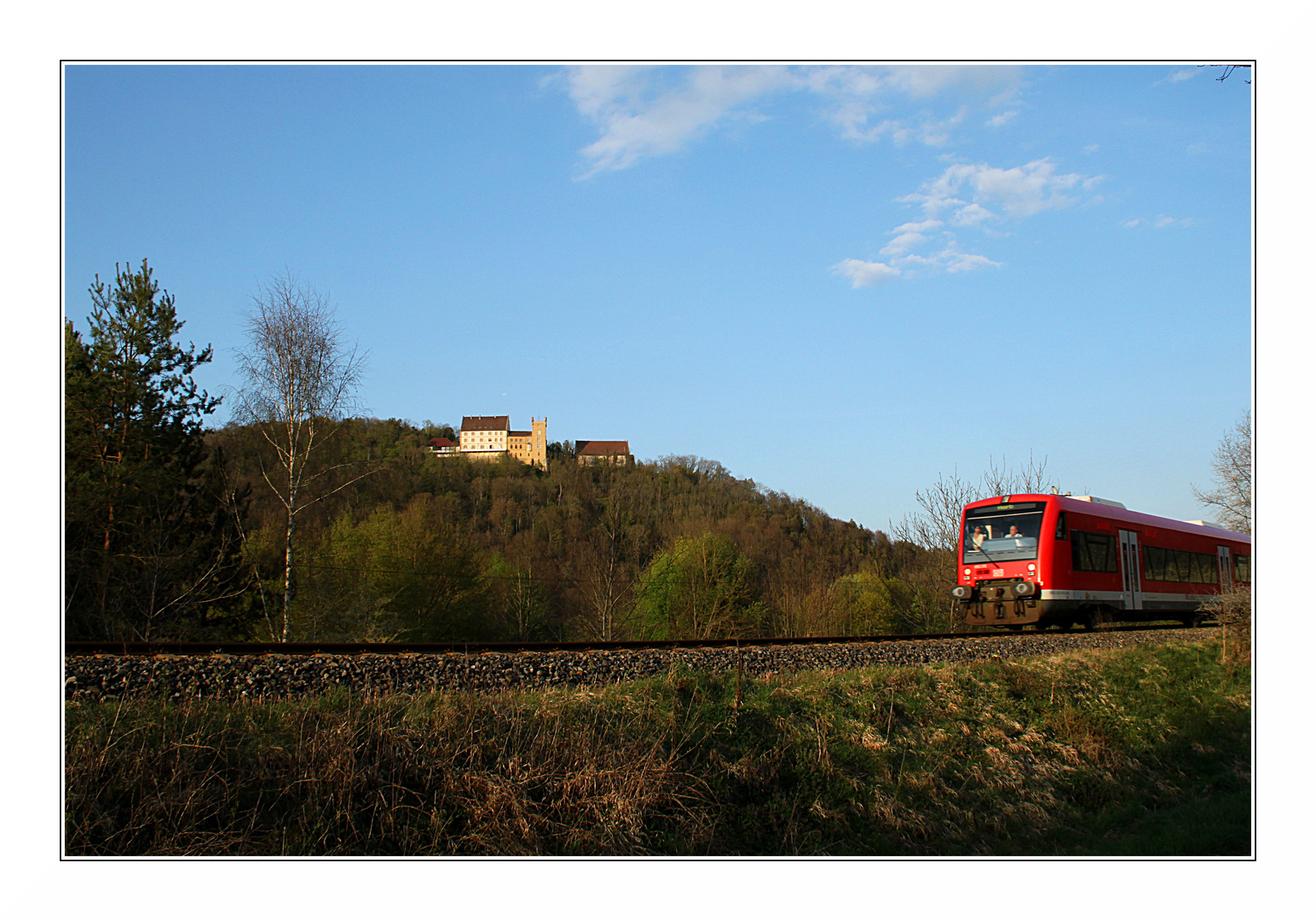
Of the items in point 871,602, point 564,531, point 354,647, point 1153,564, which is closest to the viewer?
point 354,647

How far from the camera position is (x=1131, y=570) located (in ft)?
62.9

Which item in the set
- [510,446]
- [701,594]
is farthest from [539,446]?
[701,594]

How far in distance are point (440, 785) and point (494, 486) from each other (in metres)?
58.5

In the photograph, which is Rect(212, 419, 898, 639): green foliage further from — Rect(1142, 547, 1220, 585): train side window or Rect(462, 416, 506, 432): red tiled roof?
Rect(462, 416, 506, 432): red tiled roof

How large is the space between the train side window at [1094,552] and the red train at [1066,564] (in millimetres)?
19

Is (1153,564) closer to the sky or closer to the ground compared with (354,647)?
closer to the sky

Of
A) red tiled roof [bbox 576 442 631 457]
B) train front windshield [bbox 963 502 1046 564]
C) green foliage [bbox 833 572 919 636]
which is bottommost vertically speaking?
green foliage [bbox 833 572 919 636]

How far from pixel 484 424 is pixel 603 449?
161 feet

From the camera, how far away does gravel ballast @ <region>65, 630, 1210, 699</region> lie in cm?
732

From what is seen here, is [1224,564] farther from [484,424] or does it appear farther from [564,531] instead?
[484,424]

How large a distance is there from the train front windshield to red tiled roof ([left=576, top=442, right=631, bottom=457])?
172ft

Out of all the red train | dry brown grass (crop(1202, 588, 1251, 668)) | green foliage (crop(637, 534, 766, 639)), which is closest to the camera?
dry brown grass (crop(1202, 588, 1251, 668))

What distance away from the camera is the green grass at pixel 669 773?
19.1ft

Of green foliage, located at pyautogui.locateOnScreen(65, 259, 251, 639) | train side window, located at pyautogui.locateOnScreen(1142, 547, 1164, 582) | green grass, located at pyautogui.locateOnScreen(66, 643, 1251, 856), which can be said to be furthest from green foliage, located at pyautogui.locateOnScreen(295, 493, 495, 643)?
train side window, located at pyautogui.locateOnScreen(1142, 547, 1164, 582)
